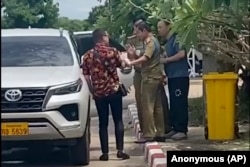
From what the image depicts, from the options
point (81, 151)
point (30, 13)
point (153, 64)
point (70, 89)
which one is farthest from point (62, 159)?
point (30, 13)

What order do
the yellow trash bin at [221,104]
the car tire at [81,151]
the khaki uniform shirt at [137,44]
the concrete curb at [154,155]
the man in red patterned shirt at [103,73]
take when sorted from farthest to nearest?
1. the khaki uniform shirt at [137,44]
2. the yellow trash bin at [221,104]
3. the man in red patterned shirt at [103,73]
4. the car tire at [81,151]
5. the concrete curb at [154,155]

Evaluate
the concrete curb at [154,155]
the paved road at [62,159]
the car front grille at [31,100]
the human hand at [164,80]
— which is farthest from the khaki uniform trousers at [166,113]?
the car front grille at [31,100]

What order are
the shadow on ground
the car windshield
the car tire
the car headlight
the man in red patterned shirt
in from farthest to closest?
the shadow on ground
the car windshield
the man in red patterned shirt
the car tire
the car headlight

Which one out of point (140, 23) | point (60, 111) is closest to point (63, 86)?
point (60, 111)

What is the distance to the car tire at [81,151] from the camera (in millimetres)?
9594

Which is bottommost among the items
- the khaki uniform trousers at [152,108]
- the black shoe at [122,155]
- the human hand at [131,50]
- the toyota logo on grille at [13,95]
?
the black shoe at [122,155]

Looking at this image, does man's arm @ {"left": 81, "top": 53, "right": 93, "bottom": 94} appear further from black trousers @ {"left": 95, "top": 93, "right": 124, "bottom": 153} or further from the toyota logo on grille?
the toyota logo on grille

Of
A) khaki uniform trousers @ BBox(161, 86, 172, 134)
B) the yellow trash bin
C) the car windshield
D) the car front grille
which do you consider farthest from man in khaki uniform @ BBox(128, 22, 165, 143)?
the car front grille

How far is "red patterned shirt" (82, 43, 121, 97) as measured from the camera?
9.70 m

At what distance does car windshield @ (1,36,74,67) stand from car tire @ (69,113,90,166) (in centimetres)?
110

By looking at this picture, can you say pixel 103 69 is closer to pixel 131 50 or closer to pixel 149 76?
pixel 149 76

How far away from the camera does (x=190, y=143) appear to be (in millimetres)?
10859

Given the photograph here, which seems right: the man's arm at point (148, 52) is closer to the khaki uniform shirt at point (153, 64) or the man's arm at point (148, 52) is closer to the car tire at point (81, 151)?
the khaki uniform shirt at point (153, 64)

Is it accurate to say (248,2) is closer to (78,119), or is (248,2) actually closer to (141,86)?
(78,119)
